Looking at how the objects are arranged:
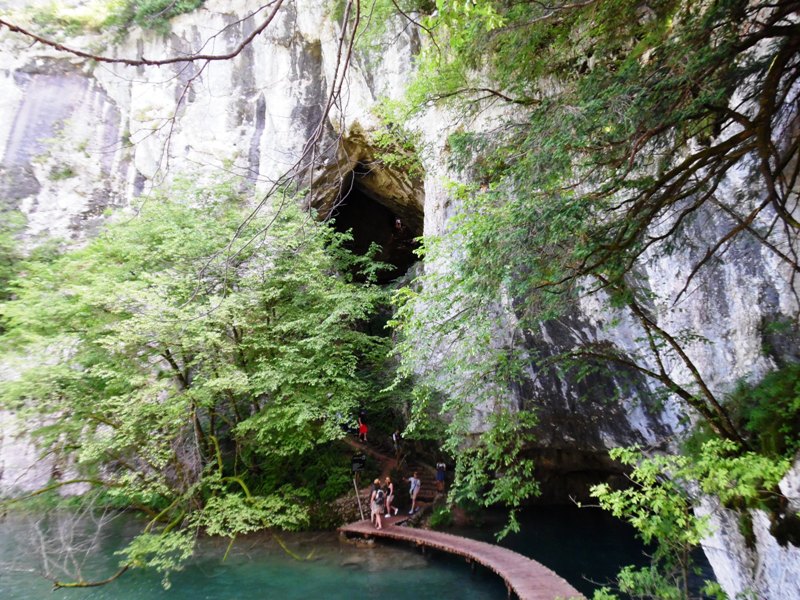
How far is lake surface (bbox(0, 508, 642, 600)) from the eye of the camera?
743 centimetres

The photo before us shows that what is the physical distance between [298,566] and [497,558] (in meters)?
3.54

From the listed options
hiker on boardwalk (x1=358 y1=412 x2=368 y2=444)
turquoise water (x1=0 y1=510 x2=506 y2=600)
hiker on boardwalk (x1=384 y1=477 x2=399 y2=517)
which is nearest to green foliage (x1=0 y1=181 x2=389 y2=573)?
turquoise water (x1=0 y1=510 x2=506 y2=600)

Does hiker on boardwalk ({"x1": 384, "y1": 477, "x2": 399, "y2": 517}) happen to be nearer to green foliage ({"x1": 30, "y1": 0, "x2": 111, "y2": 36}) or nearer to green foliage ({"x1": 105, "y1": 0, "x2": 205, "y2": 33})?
green foliage ({"x1": 105, "y1": 0, "x2": 205, "y2": 33})

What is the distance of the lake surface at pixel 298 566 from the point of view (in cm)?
743

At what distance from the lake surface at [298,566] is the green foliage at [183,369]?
0.66m

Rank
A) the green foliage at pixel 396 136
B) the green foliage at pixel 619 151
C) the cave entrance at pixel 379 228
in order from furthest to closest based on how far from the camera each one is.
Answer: the cave entrance at pixel 379 228, the green foliage at pixel 396 136, the green foliage at pixel 619 151

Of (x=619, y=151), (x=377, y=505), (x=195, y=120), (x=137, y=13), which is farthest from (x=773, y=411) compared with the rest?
(x=137, y=13)

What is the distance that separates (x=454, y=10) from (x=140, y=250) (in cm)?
922

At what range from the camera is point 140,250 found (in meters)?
9.84

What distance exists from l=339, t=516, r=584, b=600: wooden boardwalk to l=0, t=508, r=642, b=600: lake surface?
0.94 ft

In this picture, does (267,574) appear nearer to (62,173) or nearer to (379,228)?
(379,228)

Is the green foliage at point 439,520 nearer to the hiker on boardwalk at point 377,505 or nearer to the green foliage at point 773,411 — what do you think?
the hiker on boardwalk at point 377,505

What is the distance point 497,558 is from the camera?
773 cm

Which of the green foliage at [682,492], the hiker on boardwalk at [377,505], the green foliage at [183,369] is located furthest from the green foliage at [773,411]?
the hiker on boardwalk at [377,505]
